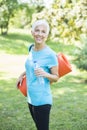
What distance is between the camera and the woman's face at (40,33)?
3.88m

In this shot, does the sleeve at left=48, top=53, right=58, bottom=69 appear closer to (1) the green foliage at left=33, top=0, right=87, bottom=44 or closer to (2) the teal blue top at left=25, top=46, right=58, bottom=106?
(2) the teal blue top at left=25, top=46, right=58, bottom=106

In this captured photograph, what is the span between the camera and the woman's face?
388 centimetres

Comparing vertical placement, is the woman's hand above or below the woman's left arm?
above

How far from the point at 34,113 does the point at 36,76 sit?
0.44 meters

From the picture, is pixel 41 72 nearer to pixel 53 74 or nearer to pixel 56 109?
pixel 53 74

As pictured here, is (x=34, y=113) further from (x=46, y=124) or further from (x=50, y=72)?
(x=50, y=72)

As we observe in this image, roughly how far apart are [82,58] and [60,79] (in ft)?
4.13

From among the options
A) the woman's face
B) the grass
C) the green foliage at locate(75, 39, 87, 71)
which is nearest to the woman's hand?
the woman's face

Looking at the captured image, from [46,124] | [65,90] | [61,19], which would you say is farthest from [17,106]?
[61,19]

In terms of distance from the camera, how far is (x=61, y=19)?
56.1 ft

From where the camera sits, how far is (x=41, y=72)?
12.5 ft

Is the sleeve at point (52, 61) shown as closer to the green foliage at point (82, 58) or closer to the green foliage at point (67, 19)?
the green foliage at point (82, 58)

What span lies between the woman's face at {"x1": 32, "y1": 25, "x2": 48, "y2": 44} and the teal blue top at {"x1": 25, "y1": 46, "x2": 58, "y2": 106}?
11 cm

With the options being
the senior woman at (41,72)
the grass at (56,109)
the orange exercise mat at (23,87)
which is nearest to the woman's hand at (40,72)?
the senior woman at (41,72)
